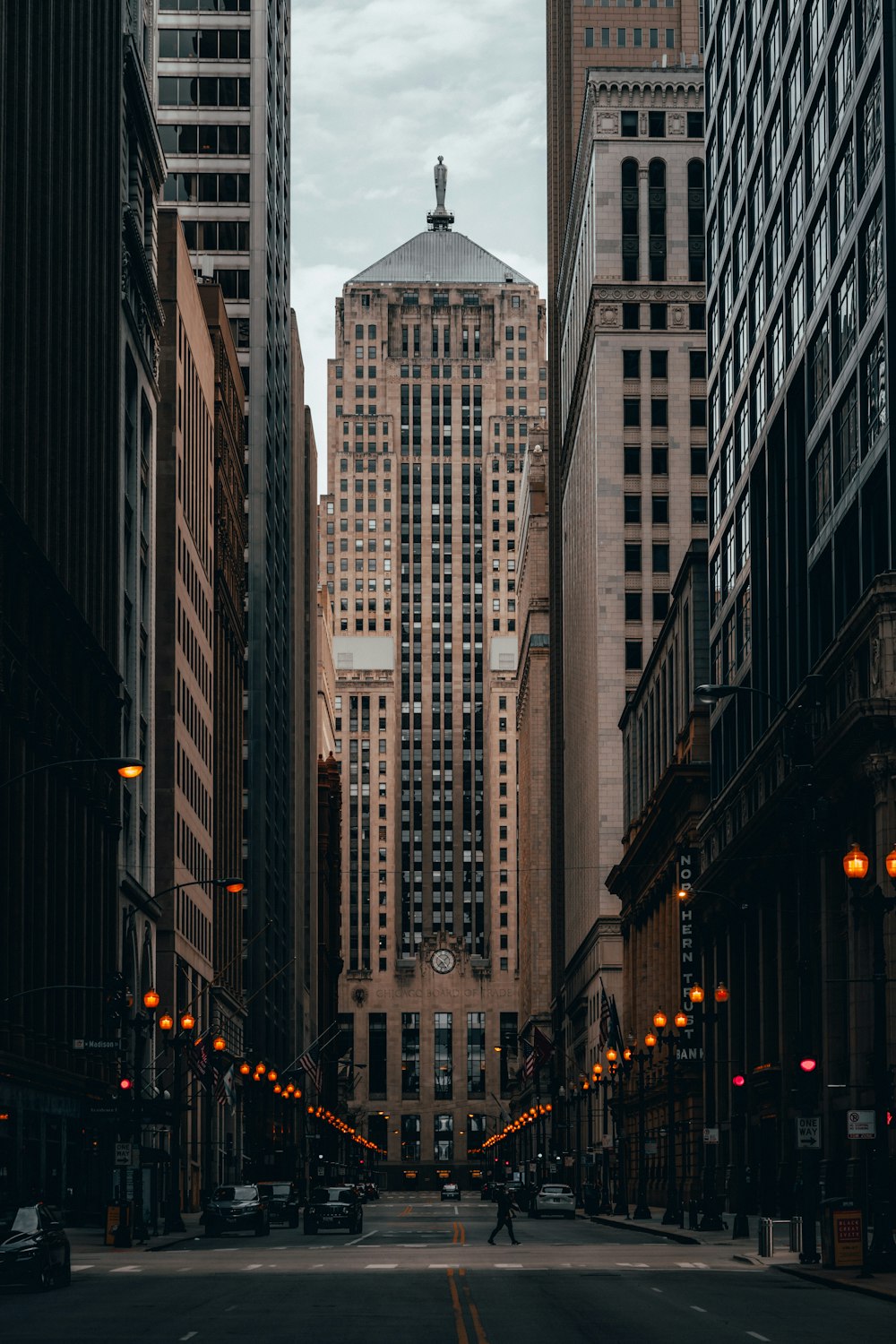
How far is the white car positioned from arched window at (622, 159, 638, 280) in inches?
2507

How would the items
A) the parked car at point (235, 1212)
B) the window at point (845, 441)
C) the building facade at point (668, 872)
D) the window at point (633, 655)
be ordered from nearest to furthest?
1. the window at point (845, 441)
2. the parked car at point (235, 1212)
3. the building facade at point (668, 872)
4. the window at point (633, 655)

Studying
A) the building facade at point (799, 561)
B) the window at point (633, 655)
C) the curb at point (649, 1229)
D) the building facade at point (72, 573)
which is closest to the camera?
the building facade at point (799, 561)

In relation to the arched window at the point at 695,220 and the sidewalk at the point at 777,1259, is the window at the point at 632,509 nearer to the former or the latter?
the arched window at the point at 695,220

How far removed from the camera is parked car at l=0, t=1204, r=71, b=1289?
35.5m

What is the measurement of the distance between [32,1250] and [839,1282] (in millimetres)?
13829

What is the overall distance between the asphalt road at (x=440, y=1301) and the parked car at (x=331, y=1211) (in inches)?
649

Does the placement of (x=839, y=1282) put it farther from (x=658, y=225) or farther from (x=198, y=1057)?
(x=658, y=225)

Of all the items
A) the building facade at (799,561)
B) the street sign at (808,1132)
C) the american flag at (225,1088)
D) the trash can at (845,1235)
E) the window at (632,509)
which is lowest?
the trash can at (845,1235)

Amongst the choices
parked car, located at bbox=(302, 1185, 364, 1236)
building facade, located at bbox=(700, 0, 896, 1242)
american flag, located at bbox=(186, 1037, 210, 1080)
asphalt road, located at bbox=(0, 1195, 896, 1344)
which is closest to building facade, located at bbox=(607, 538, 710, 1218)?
building facade, located at bbox=(700, 0, 896, 1242)

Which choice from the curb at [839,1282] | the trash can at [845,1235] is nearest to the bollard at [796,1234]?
the curb at [839,1282]

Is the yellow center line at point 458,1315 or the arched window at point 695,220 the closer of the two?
the yellow center line at point 458,1315

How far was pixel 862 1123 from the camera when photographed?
37.5 meters

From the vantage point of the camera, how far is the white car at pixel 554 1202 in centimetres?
9438

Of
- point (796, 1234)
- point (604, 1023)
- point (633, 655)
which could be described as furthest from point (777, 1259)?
point (633, 655)
